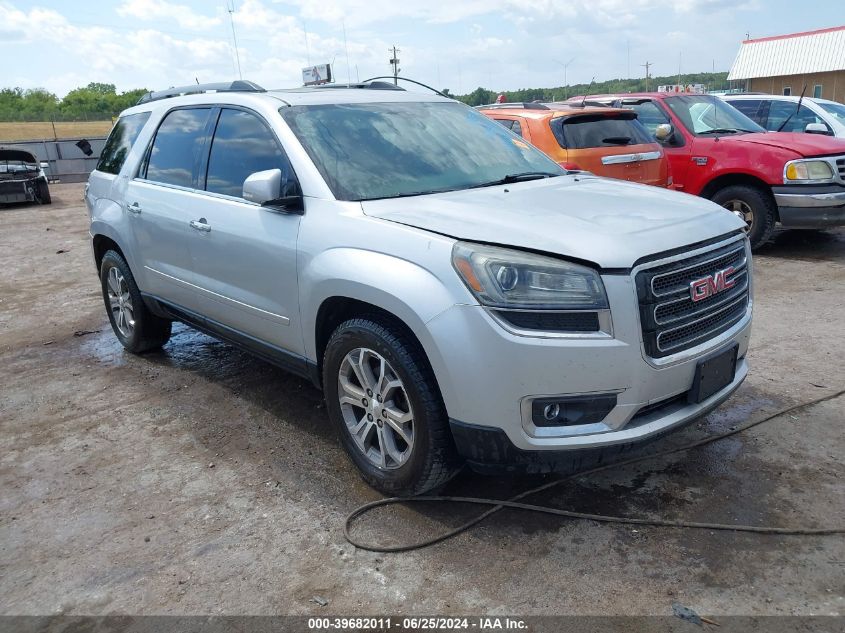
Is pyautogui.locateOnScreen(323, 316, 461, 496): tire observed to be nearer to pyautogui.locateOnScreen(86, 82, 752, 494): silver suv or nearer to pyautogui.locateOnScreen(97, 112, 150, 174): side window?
pyautogui.locateOnScreen(86, 82, 752, 494): silver suv

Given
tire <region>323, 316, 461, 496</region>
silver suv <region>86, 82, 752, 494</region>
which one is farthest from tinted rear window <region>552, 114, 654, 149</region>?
tire <region>323, 316, 461, 496</region>

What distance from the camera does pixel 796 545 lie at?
9.34ft

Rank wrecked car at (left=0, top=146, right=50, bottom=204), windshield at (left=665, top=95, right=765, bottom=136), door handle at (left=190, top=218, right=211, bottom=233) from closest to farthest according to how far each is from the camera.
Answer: door handle at (left=190, top=218, right=211, bottom=233), windshield at (left=665, top=95, right=765, bottom=136), wrecked car at (left=0, top=146, right=50, bottom=204)

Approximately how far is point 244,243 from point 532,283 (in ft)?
5.92

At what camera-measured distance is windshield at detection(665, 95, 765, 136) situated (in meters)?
8.71

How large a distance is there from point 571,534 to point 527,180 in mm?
1893

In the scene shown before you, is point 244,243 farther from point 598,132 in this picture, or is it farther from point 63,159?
point 63,159

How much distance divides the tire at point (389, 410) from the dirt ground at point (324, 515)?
191 mm

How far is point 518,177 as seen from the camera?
12.8ft

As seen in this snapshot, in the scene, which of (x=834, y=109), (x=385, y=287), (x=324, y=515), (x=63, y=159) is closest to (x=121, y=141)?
(x=385, y=287)

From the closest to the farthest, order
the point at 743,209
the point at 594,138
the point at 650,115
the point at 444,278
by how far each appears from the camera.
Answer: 1. the point at 444,278
2. the point at 594,138
3. the point at 743,209
4. the point at 650,115

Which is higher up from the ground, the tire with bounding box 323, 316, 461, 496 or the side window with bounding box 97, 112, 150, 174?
the side window with bounding box 97, 112, 150, 174

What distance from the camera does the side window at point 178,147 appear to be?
446 centimetres

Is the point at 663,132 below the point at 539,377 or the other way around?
the other way around
